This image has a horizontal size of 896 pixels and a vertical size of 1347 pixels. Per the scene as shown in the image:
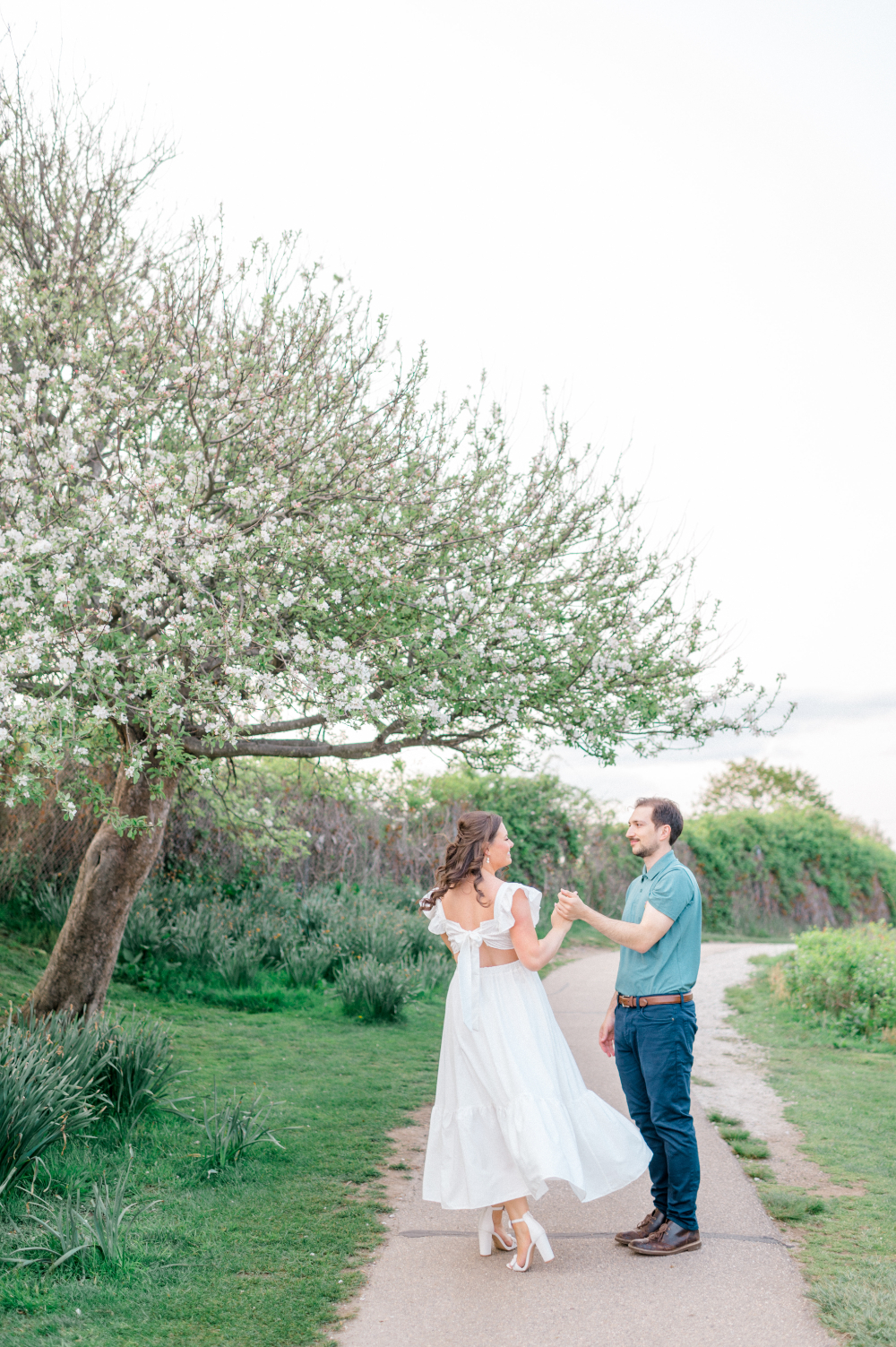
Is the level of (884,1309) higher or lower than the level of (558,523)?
lower

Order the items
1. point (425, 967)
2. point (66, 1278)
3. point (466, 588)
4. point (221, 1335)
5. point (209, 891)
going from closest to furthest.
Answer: point (221, 1335) < point (66, 1278) < point (466, 588) < point (425, 967) < point (209, 891)

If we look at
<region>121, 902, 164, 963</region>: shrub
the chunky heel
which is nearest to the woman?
the chunky heel

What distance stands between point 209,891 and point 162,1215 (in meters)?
9.17

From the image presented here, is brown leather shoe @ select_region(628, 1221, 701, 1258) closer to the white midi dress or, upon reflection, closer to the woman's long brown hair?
the white midi dress

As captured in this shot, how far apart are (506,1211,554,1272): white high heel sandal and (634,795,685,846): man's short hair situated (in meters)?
1.82

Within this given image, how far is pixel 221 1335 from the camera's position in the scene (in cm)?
402

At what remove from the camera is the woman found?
4.46 metres

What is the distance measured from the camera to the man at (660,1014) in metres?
4.55

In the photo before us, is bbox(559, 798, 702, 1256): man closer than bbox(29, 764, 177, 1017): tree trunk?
Yes

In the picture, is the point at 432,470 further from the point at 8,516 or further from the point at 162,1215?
the point at 162,1215

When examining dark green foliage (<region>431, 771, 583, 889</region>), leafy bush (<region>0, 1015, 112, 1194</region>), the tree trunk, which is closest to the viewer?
leafy bush (<region>0, 1015, 112, 1194</region>)

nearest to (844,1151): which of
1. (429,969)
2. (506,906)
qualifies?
(506,906)

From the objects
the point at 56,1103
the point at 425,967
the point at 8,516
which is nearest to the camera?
the point at 56,1103

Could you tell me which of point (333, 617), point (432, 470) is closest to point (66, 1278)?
point (333, 617)
